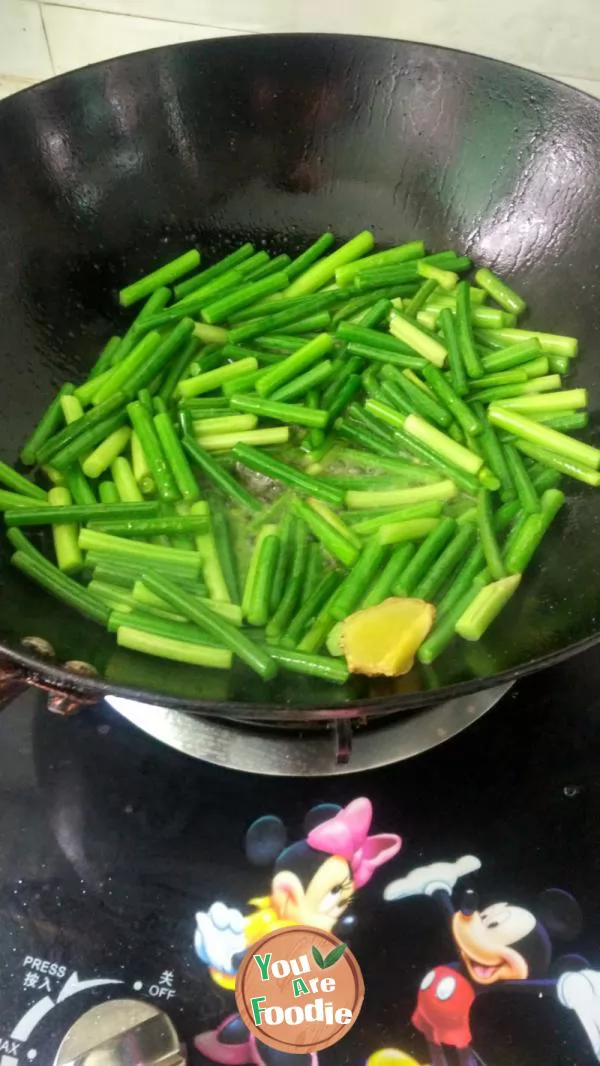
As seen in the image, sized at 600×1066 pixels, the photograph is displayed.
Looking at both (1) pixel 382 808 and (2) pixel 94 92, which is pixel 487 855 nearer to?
(1) pixel 382 808

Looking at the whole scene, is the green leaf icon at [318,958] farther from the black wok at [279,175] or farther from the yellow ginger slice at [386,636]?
the black wok at [279,175]

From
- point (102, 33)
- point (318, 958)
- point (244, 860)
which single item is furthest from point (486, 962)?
point (102, 33)

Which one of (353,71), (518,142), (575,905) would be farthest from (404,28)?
(575,905)

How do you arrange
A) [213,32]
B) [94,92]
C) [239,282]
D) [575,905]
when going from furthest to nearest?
[213,32]
[239,282]
[94,92]
[575,905]

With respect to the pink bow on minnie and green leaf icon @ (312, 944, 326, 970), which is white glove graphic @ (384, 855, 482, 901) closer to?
the pink bow on minnie

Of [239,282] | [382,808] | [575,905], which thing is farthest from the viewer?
[239,282]

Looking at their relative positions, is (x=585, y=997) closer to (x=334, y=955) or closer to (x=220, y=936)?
(x=334, y=955)

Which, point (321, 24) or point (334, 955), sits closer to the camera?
point (334, 955)
